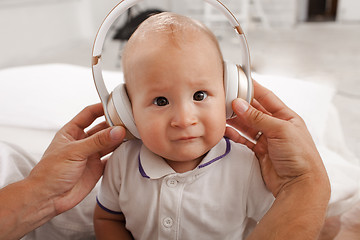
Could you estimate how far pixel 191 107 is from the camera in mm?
681

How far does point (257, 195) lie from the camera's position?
775 millimetres

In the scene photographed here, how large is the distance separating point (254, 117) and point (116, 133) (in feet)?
0.96

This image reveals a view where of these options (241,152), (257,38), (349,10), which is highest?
(241,152)

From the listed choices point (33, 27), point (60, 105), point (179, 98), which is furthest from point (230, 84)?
point (33, 27)

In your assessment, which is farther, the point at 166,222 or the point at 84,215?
the point at 84,215

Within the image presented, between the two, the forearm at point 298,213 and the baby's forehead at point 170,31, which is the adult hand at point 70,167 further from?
the forearm at point 298,213

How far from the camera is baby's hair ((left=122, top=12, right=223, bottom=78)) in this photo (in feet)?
2.25

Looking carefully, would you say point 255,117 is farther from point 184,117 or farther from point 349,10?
point 349,10

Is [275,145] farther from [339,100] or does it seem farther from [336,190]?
[339,100]

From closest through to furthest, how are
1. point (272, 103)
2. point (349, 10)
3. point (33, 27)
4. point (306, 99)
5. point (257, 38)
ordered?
point (272, 103)
point (306, 99)
point (33, 27)
point (257, 38)
point (349, 10)

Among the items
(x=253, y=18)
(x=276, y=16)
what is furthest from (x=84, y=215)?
(x=276, y=16)

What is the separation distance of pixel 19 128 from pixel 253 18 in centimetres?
578

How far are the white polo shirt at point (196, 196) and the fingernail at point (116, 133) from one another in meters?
0.09

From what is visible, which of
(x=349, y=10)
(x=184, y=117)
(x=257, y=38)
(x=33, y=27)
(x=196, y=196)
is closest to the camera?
(x=184, y=117)
